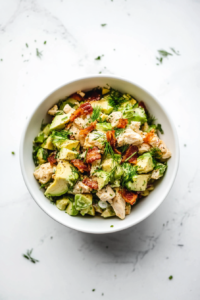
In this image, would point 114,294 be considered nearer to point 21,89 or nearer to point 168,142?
point 168,142

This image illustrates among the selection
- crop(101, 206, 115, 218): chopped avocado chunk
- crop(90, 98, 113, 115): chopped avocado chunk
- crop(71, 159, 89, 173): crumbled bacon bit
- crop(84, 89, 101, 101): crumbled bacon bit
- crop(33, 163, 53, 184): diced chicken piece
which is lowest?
crop(101, 206, 115, 218): chopped avocado chunk

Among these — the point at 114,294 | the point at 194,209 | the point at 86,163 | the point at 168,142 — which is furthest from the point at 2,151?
the point at 194,209

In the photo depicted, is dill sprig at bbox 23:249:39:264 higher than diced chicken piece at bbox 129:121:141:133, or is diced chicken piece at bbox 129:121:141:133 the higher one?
diced chicken piece at bbox 129:121:141:133

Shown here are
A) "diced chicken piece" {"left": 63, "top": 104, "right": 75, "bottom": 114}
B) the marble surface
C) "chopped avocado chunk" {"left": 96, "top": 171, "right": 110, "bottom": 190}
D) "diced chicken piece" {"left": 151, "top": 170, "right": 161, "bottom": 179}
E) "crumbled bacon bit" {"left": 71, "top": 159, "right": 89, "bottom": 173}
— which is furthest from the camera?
the marble surface

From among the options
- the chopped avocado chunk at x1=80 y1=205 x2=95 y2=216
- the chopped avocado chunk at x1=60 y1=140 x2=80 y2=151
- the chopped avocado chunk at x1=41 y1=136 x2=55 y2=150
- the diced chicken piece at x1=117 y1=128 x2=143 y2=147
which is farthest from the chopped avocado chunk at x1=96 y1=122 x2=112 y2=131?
the chopped avocado chunk at x1=80 y1=205 x2=95 y2=216

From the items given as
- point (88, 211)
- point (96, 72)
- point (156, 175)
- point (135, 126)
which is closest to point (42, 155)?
point (88, 211)

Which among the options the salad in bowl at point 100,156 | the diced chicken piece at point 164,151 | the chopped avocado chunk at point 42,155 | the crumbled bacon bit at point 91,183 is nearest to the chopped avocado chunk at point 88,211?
the salad in bowl at point 100,156

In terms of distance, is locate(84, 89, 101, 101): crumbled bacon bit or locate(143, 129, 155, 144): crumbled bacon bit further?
locate(84, 89, 101, 101): crumbled bacon bit

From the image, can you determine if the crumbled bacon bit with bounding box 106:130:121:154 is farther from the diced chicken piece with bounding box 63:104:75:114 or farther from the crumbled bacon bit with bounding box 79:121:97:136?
the diced chicken piece with bounding box 63:104:75:114
